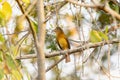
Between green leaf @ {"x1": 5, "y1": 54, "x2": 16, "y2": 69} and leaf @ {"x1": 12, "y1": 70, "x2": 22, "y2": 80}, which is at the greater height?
green leaf @ {"x1": 5, "y1": 54, "x2": 16, "y2": 69}


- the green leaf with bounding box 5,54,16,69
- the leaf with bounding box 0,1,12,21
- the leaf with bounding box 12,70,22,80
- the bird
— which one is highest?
the leaf with bounding box 0,1,12,21

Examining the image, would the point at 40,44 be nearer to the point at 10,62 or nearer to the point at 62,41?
the point at 10,62

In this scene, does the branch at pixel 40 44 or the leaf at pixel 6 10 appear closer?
the branch at pixel 40 44

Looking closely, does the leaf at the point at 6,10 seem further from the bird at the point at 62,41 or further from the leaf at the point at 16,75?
the bird at the point at 62,41

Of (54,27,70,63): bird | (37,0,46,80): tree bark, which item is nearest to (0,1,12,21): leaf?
(37,0,46,80): tree bark

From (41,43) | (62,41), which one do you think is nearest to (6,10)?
(41,43)

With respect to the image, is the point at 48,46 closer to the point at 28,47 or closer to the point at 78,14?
the point at 28,47

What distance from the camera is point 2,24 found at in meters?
1.16

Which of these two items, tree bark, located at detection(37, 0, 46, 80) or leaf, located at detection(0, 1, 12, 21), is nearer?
tree bark, located at detection(37, 0, 46, 80)

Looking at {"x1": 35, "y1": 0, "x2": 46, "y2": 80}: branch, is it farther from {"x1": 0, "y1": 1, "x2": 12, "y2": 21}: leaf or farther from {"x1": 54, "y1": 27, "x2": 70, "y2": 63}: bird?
{"x1": 54, "y1": 27, "x2": 70, "y2": 63}: bird

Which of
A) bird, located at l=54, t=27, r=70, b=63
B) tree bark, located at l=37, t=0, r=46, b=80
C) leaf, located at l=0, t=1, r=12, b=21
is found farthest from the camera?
bird, located at l=54, t=27, r=70, b=63

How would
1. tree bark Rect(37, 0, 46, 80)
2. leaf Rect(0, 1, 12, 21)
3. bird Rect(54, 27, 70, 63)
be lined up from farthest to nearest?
bird Rect(54, 27, 70, 63) < leaf Rect(0, 1, 12, 21) < tree bark Rect(37, 0, 46, 80)

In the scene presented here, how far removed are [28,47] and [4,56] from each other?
2.96ft

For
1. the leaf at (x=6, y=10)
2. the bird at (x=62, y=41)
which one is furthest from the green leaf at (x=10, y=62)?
the bird at (x=62, y=41)
